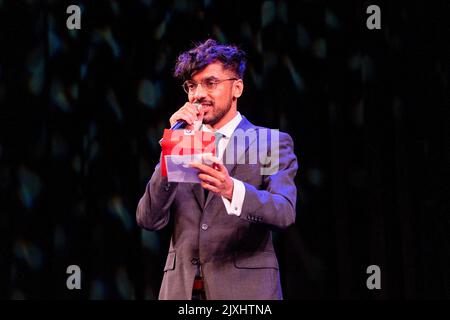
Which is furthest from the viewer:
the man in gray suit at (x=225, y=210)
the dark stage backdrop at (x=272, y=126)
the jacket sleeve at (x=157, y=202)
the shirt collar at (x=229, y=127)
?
the dark stage backdrop at (x=272, y=126)

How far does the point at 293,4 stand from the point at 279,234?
1.05 metres

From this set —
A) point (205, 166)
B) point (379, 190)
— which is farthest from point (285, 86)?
point (205, 166)

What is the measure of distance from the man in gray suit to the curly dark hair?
0.01m

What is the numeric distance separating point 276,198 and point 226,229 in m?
0.18

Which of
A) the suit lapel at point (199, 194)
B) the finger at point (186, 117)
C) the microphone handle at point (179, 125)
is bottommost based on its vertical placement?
the suit lapel at point (199, 194)

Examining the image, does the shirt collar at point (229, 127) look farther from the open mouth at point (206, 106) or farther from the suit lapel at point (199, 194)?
the suit lapel at point (199, 194)

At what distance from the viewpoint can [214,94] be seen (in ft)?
7.26

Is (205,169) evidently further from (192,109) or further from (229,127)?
(229,127)

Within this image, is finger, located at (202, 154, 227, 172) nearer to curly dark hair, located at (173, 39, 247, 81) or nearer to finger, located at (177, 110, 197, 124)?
finger, located at (177, 110, 197, 124)

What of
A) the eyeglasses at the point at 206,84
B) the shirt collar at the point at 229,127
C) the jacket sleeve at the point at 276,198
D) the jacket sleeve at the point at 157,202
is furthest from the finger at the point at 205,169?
the eyeglasses at the point at 206,84

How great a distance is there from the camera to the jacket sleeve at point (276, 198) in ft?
6.15

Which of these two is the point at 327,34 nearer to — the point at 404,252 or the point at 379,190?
the point at 379,190

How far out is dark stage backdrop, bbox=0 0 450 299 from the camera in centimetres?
288

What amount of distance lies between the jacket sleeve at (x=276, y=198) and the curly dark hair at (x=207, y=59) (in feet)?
1.12
